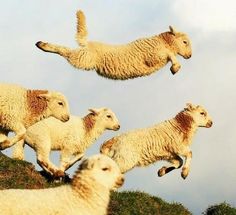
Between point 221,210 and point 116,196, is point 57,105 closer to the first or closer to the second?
point 116,196

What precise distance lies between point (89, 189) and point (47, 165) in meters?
7.51

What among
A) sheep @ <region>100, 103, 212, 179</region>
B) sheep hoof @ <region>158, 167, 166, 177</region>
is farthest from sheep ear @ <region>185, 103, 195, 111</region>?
sheep hoof @ <region>158, 167, 166, 177</region>

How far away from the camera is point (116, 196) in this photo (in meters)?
16.8

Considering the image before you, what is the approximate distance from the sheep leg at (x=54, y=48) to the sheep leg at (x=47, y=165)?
2.63 metres

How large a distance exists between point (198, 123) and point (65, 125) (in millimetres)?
3730

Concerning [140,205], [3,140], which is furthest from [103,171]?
[3,140]

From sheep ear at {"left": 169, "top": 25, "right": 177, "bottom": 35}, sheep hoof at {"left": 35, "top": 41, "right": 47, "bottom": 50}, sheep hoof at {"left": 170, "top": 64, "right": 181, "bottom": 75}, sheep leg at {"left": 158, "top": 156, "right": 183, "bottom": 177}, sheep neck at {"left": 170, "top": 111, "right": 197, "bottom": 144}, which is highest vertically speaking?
sheep ear at {"left": 169, "top": 25, "right": 177, "bottom": 35}

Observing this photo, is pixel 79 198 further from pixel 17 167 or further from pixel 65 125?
pixel 65 125

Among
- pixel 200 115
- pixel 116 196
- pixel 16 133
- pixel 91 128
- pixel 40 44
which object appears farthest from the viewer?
pixel 91 128

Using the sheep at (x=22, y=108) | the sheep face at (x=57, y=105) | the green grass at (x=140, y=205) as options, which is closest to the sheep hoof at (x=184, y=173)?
the green grass at (x=140, y=205)

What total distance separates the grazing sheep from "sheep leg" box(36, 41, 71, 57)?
6.73ft

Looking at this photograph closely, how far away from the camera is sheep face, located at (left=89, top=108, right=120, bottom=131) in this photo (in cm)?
2145

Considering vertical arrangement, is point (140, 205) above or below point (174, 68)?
below

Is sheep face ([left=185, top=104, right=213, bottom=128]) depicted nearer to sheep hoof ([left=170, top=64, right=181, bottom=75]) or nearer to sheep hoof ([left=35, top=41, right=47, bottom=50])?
sheep hoof ([left=170, top=64, right=181, bottom=75])
